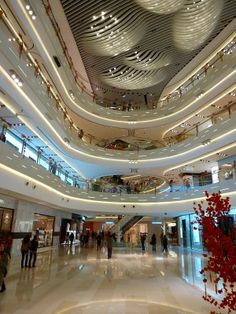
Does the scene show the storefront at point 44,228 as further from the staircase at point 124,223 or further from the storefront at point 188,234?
the storefront at point 188,234

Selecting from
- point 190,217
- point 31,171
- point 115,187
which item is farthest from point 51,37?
point 190,217

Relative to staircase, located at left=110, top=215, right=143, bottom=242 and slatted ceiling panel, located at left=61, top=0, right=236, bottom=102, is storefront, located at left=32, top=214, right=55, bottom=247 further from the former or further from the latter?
slatted ceiling panel, located at left=61, top=0, right=236, bottom=102

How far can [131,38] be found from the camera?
15125 mm

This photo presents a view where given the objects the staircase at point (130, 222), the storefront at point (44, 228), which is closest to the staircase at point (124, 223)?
the staircase at point (130, 222)

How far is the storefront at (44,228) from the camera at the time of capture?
15324 mm

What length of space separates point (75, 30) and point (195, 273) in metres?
13.4

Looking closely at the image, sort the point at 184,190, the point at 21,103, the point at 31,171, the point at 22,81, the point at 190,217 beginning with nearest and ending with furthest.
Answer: the point at 22,81
the point at 21,103
the point at 31,171
the point at 184,190
the point at 190,217

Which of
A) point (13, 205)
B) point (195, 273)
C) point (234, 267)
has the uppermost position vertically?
point (13, 205)

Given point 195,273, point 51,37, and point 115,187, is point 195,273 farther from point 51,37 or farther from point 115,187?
point 51,37

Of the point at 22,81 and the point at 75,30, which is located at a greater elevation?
the point at 75,30

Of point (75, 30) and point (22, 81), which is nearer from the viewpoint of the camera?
point (22, 81)

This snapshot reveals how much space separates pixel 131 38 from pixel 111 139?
9414 mm

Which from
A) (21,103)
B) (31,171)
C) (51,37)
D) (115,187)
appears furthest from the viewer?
(115,187)

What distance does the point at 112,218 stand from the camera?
31.3 meters
